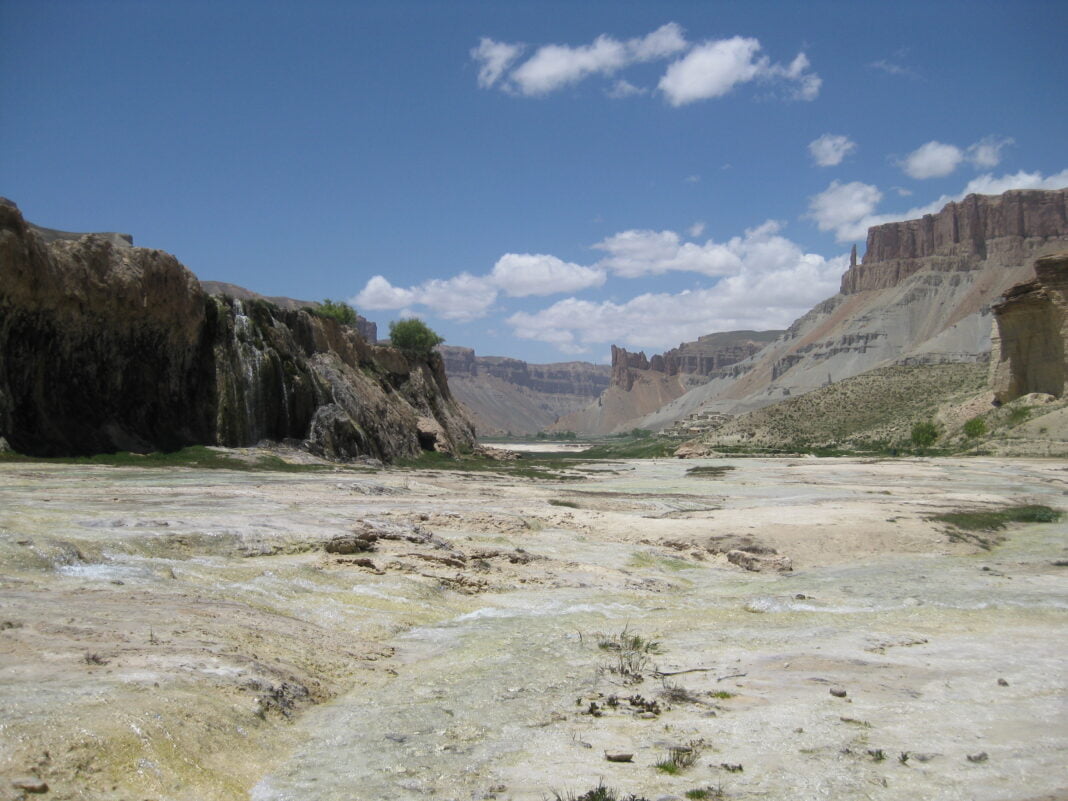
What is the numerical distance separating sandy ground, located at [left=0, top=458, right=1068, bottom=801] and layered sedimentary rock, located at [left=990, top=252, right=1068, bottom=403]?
54418mm

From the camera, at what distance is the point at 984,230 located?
18262 centimetres

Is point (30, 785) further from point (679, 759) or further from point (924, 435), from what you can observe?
point (924, 435)

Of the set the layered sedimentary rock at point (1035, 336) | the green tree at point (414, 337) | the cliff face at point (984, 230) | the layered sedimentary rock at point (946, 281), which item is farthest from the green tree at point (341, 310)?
the cliff face at point (984, 230)

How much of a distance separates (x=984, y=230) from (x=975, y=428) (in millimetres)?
138846

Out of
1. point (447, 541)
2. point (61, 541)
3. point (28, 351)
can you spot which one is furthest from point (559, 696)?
point (28, 351)

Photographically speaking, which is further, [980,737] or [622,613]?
[622,613]

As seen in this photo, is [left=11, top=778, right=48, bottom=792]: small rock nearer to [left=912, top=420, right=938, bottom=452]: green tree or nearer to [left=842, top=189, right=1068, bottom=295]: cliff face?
[left=912, top=420, right=938, bottom=452]: green tree

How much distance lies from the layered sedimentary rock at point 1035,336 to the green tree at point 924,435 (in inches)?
254

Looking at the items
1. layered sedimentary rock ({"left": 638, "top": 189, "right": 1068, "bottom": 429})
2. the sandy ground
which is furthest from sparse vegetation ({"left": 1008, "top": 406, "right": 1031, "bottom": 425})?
layered sedimentary rock ({"left": 638, "top": 189, "right": 1068, "bottom": 429})

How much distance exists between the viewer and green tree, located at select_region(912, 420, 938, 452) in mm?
73500

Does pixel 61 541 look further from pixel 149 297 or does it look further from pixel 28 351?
pixel 149 297

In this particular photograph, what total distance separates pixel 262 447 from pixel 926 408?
75447 mm

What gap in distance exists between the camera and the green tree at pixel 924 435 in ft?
241

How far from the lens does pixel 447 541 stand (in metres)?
17.3
